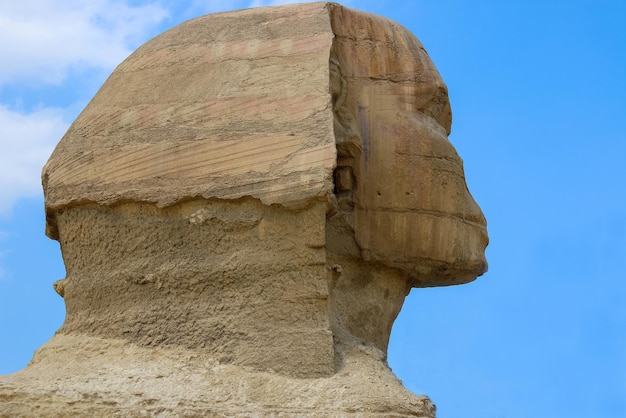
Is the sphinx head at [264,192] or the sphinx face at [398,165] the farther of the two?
the sphinx face at [398,165]

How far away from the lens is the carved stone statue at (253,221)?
19.7 feet

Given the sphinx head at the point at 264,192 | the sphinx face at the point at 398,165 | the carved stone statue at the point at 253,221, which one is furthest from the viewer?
the sphinx face at the point at 398,165

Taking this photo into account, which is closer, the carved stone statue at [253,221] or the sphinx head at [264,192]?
the carved stone statue at [253,221]

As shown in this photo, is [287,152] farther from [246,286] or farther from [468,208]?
[468,208]

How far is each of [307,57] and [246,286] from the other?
4.37 ft

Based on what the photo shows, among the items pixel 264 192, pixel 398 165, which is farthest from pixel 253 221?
pixel 398 165

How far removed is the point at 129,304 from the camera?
6.42 metres

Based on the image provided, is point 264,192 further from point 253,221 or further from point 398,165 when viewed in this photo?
point 398,165

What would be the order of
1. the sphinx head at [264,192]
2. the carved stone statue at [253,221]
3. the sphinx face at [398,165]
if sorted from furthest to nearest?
the sphinx face at [398,165], the sphinx head at [264,192], the carved stone statue at [253,221]

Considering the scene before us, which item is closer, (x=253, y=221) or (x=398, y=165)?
(x=253, y=221)

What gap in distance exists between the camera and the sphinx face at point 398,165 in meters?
6.80

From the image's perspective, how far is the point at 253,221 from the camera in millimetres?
6219

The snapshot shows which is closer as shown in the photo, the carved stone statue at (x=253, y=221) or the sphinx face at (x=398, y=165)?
the carved stone statue at (x=253, y=221)

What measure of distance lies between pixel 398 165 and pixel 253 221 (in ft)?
3.39
